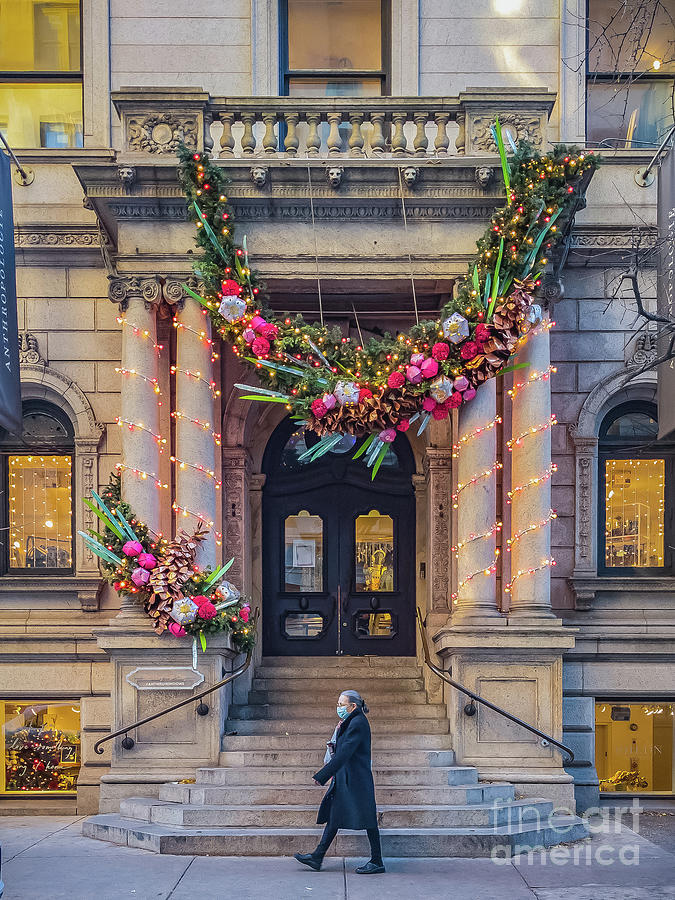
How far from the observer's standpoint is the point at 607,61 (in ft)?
51.4

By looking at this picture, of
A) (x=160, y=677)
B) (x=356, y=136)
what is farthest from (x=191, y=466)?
(x=356, y=136)

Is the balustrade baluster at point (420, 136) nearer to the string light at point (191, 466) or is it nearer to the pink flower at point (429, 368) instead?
the pink flower at point (429, 368)

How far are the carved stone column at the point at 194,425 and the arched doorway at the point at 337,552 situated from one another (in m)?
2.49

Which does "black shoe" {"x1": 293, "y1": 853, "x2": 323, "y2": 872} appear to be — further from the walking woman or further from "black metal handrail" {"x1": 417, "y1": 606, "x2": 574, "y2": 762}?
"black metal handrail" {"x1": 417, "y1": 606, "x2": 574, "y2": 762}

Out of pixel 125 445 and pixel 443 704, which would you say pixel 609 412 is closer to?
pixel 443 704

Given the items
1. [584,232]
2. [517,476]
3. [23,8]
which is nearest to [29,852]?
[517,476]

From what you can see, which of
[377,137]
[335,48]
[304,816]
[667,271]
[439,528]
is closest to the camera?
[667,271]

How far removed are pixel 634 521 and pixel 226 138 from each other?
7180 millimetres

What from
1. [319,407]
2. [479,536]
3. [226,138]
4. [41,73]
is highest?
[41,73]

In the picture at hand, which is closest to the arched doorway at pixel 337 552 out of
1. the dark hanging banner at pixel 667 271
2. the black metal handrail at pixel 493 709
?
the black metal handrail at pixel 493 709

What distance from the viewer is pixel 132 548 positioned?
41.9ft

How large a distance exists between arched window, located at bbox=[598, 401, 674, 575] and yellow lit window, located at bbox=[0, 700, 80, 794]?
7.24 metres

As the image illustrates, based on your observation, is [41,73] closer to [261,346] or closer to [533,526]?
[261,346]

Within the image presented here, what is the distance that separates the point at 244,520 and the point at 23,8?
7680mm
